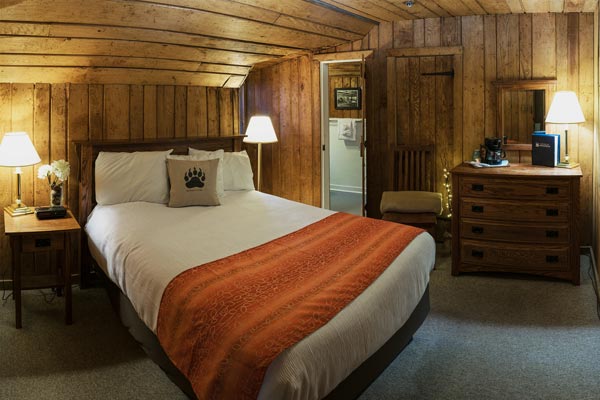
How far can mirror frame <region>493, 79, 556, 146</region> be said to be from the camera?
477cm

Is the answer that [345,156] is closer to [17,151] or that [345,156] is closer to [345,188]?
[345,188]

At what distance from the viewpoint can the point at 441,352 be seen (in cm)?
310

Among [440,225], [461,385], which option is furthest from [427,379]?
[440,225]

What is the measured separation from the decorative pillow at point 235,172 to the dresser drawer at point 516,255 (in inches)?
68.0

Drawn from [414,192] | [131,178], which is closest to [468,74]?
[414,192]

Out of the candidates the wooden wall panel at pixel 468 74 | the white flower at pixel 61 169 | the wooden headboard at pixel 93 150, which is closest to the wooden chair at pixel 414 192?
the wooden wall panel at pixel 468 74

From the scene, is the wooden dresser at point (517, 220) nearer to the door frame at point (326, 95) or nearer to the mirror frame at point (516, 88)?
the mirror frame at point (516, 88)

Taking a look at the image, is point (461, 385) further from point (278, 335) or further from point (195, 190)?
point (195, 190)

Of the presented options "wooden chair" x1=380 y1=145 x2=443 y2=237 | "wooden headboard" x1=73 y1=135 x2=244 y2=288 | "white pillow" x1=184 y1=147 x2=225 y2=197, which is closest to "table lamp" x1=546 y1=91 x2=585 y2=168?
"wooden chair" x1=380 y1=145 x2=443 y2=237

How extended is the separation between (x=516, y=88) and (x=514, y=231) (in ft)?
4.46

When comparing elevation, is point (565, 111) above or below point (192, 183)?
above

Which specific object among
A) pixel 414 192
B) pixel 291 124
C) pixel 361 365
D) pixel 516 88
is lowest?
pixel 361 365

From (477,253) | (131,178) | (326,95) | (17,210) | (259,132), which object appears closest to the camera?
(17,210)

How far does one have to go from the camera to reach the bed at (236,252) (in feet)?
7.03
